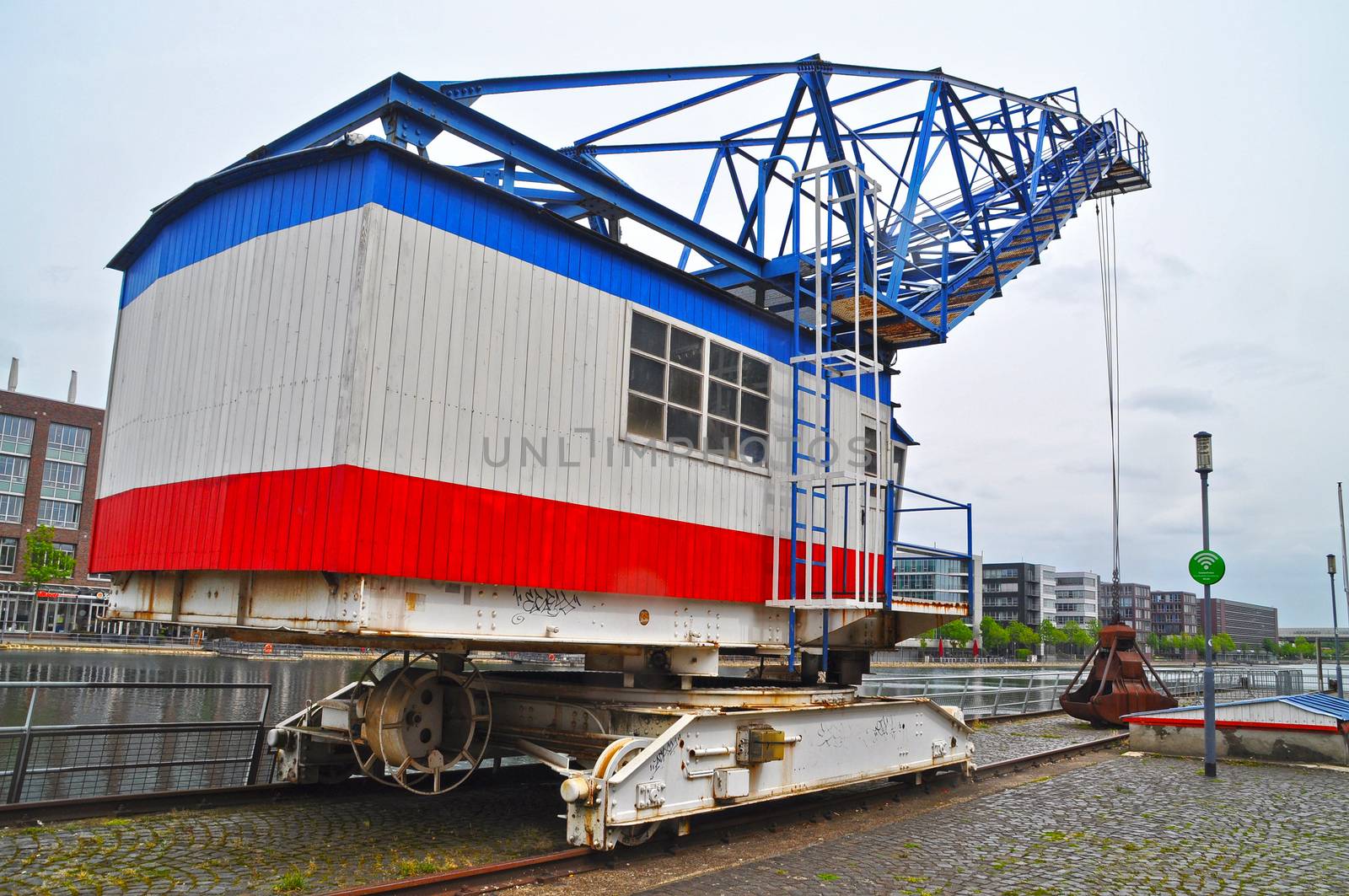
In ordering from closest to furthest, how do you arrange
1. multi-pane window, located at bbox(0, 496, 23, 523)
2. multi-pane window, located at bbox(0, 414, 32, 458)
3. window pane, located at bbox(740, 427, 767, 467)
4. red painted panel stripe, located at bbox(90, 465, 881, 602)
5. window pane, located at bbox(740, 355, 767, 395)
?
1. red painted panel stripe, located at bbox(90, 465, 881, 602)
2. window pane, located at bbox(740, 427, 767, 467)
3. window pane, located at bbox(740, 355, 767, 395)
4. multi-pane window, located at bbox(0, 496, 23, 523)
5. multi-pane window, located at bbox(0, 414, 32, 458)

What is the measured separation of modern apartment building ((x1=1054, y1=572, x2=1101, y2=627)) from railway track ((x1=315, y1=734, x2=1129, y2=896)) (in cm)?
14965

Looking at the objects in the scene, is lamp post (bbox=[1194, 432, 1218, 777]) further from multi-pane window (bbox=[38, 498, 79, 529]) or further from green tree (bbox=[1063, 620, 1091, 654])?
green tree (bbox=[1063, 620, 1091, 654])

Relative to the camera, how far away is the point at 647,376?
958 centimetres

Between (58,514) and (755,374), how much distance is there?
7654 cm

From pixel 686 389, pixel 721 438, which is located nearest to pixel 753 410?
pixel 721 438

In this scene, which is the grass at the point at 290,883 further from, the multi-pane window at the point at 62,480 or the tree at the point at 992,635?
the tree at the point at 992,635

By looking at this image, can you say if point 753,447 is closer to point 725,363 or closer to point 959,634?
point 725,363

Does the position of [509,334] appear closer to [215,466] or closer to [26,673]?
[215,466]

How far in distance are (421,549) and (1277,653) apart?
20031cm

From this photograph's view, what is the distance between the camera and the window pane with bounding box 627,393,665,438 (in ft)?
30.6

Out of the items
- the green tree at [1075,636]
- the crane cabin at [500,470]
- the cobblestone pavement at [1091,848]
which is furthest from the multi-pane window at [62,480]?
the green tree at [1075,636]

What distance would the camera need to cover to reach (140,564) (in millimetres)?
8805

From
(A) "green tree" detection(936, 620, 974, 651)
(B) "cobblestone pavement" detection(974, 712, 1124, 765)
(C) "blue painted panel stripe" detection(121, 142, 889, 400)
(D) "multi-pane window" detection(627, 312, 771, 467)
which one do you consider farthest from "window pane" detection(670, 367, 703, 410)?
(A) "green tree" detection(936, 620, 974, 651)

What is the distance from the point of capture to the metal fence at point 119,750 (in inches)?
333
